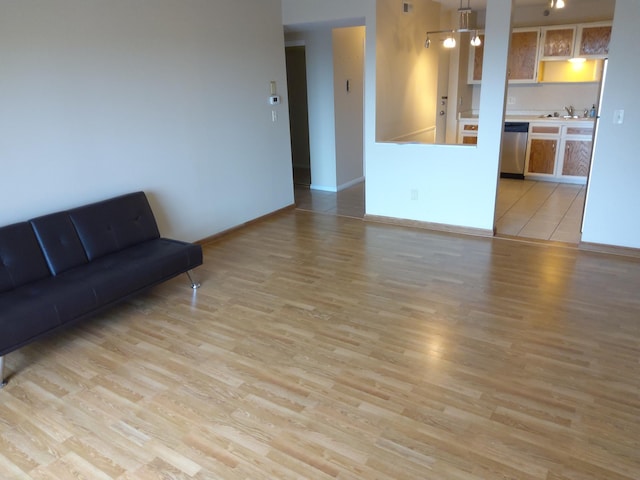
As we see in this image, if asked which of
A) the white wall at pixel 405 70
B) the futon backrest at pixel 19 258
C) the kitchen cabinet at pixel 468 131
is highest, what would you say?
the white wall at pixel 405 70

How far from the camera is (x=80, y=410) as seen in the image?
2324mm

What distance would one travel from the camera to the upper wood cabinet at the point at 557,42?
6.22 meters

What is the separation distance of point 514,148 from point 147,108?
203 inches

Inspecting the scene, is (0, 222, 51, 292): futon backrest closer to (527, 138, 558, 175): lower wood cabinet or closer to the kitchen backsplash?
(527, 138, 558, 175): lower wood cabinet

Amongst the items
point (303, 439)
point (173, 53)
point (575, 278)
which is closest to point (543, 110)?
point (575, 278)

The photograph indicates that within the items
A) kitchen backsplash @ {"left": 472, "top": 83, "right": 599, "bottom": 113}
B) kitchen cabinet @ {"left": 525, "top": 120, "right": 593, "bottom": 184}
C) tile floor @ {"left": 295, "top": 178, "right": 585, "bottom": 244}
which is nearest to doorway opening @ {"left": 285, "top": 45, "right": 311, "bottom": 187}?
tile floor @ {"left": 295, "top": 178, "right": 585, "bottom": 244}

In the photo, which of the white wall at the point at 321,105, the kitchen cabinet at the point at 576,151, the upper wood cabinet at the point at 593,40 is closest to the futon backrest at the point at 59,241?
the white wall at the point at 321,105

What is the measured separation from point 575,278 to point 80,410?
11.4 ft

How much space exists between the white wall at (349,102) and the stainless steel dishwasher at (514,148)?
6.78ft

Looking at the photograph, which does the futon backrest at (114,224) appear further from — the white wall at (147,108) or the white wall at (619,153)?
the white wall at (619,153)

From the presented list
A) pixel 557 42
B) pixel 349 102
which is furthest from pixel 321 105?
pixel 557 42

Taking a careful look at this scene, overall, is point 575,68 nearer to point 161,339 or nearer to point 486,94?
point 486,94

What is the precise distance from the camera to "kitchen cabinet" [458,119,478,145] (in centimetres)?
693

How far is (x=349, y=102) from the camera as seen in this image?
6516mm
